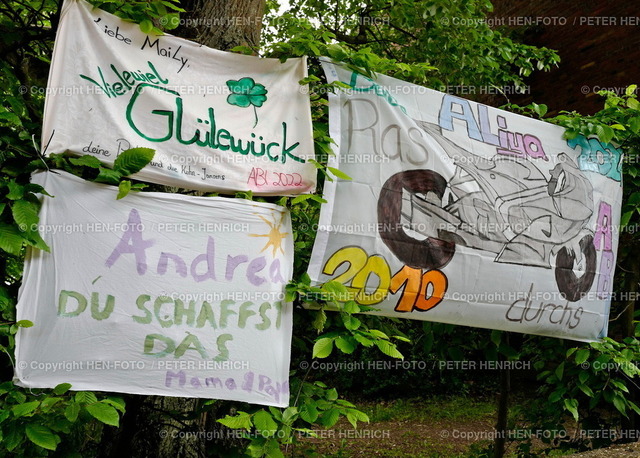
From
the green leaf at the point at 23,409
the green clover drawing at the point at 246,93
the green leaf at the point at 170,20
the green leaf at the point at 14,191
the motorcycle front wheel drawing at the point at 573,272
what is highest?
the green leaf at the point at 170,20

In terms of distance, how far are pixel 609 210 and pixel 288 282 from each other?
2620 millimetres

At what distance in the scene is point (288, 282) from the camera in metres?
2.96

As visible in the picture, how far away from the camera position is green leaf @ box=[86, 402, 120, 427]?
2.38 metres

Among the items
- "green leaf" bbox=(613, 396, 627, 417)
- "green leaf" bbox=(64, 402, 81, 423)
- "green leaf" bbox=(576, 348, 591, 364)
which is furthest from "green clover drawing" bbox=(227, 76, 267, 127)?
"green leaf" bbox=(613, 396, 627, 417)

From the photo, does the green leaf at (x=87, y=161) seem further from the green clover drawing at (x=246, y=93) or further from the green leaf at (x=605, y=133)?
the green leaf at (x=605, y=133)

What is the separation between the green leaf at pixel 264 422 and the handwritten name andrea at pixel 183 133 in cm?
124

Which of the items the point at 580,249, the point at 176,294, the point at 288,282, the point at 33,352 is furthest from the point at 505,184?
the point at 33,352

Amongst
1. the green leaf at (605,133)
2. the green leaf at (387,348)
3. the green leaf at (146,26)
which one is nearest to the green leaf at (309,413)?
the green leaf at (387,348)

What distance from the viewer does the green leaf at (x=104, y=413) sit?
2375 millimetres

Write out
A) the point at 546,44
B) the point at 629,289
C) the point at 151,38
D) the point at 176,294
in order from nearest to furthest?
the point at 176,294
the point at 151,38
the point at 629,289
the point at 546,44

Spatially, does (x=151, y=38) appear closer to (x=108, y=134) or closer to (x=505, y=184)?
(x=108, y=134)

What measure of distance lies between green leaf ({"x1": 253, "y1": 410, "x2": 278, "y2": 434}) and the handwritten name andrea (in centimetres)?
124

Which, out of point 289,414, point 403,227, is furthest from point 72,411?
point 403,227

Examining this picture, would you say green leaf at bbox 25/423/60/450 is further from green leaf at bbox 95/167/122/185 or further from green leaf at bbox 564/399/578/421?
green leaf at bbox 564/399/578/421
